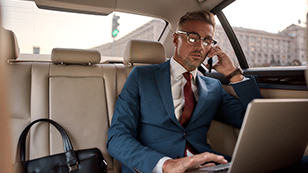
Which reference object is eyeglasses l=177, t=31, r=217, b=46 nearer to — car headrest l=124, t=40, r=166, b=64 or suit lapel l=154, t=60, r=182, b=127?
suit lapel l=154, t=60, r=182, b=127

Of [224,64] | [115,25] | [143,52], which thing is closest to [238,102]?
[224,64]

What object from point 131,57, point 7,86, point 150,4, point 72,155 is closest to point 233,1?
point 150,4

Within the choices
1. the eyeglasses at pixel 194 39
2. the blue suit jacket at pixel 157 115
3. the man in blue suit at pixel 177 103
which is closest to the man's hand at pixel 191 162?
the man in blue suit at pixel 177 103

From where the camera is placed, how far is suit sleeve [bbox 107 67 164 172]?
3.35 feet

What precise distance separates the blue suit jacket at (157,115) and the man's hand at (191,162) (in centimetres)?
30

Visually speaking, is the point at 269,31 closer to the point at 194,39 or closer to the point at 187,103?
the point at 194,39

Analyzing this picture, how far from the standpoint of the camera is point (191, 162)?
0.77 m

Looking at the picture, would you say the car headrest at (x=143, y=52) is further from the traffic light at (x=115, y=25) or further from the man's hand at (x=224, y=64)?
the traffic light at (x=115, y=25)

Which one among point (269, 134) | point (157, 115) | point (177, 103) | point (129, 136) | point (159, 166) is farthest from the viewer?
point (177, 103)

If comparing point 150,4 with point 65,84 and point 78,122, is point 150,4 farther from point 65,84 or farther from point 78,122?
point 78,122

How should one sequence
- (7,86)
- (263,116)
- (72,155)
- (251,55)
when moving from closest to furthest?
1. (7,86)
2. (263,116)
3. (72,155)
4. (251,55)

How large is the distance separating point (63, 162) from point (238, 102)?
1.14 metres

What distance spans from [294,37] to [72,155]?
1585 mm

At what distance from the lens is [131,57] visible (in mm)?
1745
